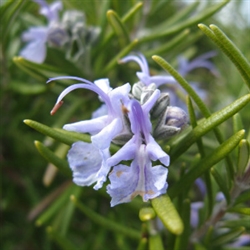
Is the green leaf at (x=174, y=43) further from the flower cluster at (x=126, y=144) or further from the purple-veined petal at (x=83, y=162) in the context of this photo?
the purple-veined petal at (x=83, y=162)

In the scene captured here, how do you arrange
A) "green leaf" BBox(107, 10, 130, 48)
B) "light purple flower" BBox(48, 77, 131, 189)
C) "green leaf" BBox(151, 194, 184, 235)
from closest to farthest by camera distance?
"green leaf" BBox(151, 194, 184, 235) < "light purple flower" BBox(48, 77, 131, 189) < "green leaf" BBox(107, 10, 130, 48)

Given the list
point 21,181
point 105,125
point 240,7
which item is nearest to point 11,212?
point 21,181

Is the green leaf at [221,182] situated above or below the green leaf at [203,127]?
below

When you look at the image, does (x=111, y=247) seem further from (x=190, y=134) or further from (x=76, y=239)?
(x=190, y=134)

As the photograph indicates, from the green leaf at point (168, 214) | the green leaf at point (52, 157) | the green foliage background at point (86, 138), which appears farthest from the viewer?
the green foliage background at point (86, 138)

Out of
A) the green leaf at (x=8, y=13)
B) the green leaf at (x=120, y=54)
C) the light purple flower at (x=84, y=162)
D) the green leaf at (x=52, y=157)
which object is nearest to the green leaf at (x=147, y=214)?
the light purple flower at (x=84, y=162)

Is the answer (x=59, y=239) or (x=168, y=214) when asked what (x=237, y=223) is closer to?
(x=168, y=214)

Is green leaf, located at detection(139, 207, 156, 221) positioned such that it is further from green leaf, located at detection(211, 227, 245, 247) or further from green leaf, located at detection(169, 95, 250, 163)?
green leaf, located at detection(211, 227, 245, 247)

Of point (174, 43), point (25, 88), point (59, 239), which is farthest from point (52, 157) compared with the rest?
point (174, 43)

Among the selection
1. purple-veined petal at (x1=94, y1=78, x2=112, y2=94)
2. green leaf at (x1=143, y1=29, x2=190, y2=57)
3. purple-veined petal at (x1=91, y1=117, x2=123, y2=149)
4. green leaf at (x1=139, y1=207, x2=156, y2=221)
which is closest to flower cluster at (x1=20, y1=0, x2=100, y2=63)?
green leaf at (x1=143, y1=29, x2=190, y2=57)
